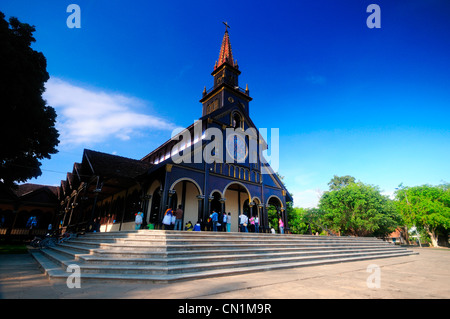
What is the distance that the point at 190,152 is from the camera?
15500 millimetres

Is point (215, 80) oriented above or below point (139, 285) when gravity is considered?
above

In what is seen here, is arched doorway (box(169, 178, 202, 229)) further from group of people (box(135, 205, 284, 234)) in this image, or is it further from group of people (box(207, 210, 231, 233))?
group of people (box(207, 210, 231, 233))

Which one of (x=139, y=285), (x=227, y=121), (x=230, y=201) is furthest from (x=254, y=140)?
(x=139, y=285)

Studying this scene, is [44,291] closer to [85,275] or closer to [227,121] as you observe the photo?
[85,275]

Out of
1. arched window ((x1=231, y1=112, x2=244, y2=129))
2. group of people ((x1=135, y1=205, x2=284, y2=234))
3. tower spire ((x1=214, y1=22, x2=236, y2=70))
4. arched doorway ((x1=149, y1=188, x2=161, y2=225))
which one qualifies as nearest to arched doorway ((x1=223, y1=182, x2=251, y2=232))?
group of people ((x1=135, y1=205, x2=284, y2=234))

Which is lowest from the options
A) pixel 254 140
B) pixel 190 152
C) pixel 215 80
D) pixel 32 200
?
pixel 32 200

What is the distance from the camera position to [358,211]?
28.2 meters

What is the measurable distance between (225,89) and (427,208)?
3698 cm

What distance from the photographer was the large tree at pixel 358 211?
26.9 meters

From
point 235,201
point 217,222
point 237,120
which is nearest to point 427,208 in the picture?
point 235,201

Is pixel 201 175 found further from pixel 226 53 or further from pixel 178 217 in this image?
pixel 226 53

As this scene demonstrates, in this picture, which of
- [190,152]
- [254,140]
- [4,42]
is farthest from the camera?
[254,140]

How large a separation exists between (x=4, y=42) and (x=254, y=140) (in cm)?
1802
